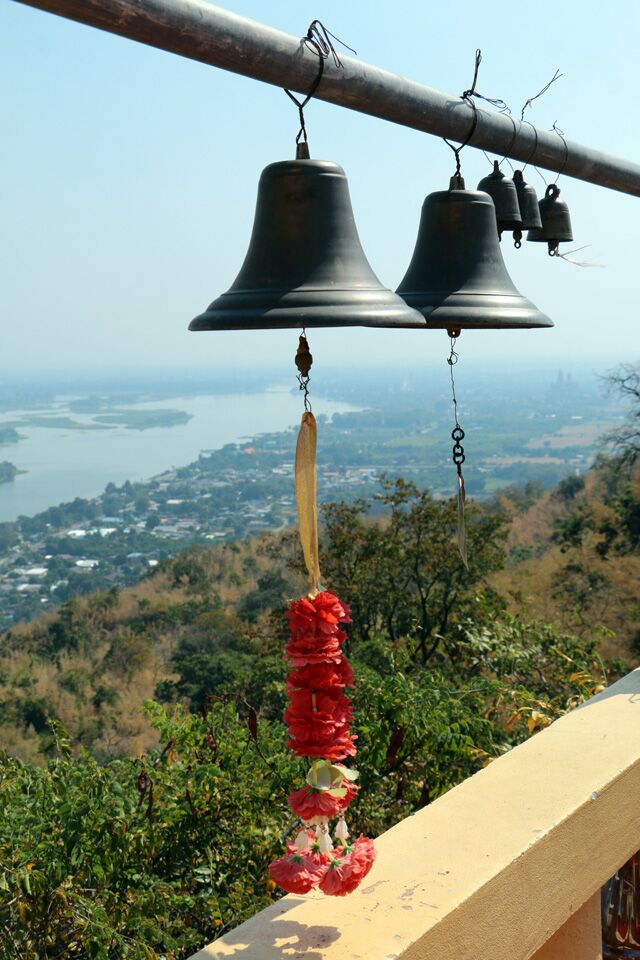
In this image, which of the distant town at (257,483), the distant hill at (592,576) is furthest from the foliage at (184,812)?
the distant town at (257,483)

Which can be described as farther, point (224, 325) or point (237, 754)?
point (237, 754)

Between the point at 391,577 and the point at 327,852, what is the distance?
31.9 ft

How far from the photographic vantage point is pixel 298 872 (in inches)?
51.6

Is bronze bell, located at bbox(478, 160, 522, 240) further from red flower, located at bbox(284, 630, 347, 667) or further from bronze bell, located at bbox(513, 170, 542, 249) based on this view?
red flower, located at bbox(284, 630, 347, 667)

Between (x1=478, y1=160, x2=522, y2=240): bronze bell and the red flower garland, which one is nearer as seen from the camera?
the red flower garland

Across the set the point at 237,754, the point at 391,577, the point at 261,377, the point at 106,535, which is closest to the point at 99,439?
the point at 261,377

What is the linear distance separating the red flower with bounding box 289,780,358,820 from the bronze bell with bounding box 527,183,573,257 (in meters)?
1.58

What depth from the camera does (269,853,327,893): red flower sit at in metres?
1.30

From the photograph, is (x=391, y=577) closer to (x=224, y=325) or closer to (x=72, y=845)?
(x=72, y=845)

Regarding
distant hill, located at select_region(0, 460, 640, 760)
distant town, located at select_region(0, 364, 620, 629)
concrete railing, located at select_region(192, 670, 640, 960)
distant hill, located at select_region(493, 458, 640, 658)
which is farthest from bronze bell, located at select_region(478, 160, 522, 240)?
distant town, located at select_region(0, 364, 620, 629)

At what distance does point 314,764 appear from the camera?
1.37m

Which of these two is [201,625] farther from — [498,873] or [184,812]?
[498,873]

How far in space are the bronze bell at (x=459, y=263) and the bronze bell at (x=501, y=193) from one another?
19 cm

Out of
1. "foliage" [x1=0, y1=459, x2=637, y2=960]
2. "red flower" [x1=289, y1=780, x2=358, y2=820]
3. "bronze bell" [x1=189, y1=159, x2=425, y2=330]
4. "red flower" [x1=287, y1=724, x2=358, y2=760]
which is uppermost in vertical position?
"bronze bell" [x1=189, y1=159, x2=425, y2=330]
